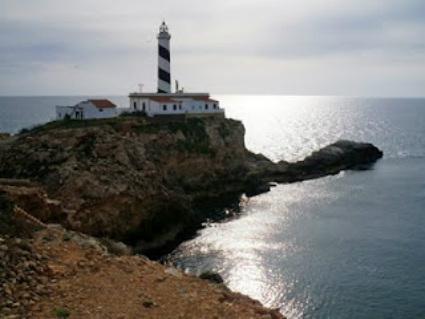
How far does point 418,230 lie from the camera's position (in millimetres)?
43625

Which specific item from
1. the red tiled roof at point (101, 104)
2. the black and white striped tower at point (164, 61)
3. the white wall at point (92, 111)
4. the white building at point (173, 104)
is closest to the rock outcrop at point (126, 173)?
the white building at point (173, 104)

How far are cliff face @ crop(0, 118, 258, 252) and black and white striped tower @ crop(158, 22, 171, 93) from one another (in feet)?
39.8

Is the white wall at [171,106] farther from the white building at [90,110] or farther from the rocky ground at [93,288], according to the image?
the rocky ground at [93,288]

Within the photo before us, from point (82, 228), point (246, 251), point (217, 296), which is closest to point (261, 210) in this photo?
point (246, 251)

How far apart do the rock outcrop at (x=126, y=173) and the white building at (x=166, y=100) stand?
269 cm

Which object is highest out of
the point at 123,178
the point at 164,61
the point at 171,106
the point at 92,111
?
the point at 164,61

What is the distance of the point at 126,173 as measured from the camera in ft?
137

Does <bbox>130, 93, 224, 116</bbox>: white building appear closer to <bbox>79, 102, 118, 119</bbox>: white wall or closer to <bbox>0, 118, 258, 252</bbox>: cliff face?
<bbox>0, 118, 258, 252</bbox>: cliff face

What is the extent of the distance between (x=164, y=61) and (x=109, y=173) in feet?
92.8

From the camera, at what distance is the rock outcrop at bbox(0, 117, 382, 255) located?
126 ft

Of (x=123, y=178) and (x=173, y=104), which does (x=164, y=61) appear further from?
(x=123, y=178)

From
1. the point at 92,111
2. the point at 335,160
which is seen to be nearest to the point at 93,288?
the point at 92,111

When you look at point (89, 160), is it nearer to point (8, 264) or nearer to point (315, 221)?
point (315, 221)

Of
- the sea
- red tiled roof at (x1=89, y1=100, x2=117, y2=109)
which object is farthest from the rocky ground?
red tiled roof at (x1=89, y1=100, x2=117, y2=109)
